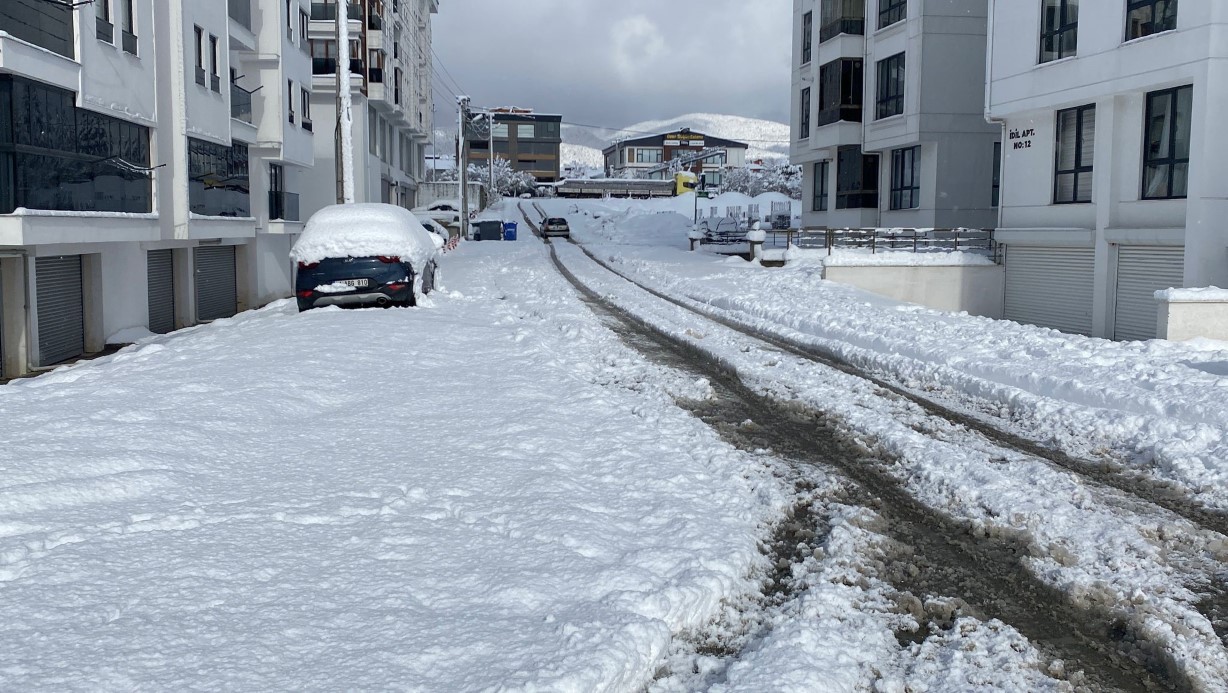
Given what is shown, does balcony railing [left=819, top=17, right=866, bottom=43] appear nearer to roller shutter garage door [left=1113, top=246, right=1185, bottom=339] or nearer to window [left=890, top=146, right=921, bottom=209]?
window [left=890, top=146, right=921, bottom=209]

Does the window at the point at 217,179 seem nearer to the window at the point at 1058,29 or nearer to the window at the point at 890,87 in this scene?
the window at the point at 1058,29

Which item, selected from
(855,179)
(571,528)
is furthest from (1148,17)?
(571,528)

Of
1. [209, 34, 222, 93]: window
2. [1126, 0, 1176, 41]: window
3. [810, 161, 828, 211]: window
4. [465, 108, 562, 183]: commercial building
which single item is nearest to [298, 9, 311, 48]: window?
[209, 34, 222, 93]: window

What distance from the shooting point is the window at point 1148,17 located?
20.1 metres

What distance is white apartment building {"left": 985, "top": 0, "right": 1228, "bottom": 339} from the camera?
758 inches

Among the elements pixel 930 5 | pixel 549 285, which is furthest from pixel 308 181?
pixel 930 5

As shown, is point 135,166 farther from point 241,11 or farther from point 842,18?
point 842,18

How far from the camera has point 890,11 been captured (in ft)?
116

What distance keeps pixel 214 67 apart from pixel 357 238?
9932mm

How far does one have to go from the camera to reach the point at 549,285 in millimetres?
25359

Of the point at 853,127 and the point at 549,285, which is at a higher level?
the point at 853,127

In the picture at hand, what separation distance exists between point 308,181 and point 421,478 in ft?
124

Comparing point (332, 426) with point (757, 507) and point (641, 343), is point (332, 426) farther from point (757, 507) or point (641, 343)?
point (641, 343)

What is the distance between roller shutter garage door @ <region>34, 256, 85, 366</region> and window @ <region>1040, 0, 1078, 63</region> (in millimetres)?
21651
